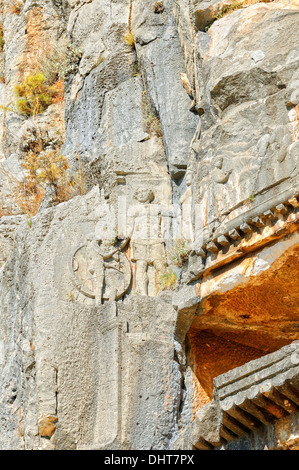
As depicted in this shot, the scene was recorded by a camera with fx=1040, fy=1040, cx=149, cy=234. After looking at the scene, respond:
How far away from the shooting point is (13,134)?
18.4 metres

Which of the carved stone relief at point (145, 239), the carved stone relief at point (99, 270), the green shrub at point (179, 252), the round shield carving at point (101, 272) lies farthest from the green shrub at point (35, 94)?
the green shrub at point (179, 252)

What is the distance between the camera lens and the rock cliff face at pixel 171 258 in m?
11.7

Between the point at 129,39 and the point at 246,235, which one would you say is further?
the point at 129,39

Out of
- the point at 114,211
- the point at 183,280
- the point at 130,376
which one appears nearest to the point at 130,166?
the point at 114,211

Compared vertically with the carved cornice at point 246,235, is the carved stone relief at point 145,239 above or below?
below

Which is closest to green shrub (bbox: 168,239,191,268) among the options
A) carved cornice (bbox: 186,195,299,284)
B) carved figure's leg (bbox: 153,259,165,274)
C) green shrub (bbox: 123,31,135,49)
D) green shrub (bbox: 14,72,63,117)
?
carved figure's leg (bbox: 153,259,165,274)

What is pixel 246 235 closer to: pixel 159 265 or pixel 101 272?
pixel 159 265

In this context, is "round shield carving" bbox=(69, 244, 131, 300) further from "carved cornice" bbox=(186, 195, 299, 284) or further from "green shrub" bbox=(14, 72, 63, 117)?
"green shrub" bbox=(14, 72, 63, 117)

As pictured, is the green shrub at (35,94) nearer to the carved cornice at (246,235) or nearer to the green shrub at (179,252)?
the green shrub at (179,252)

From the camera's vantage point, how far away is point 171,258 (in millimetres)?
13453

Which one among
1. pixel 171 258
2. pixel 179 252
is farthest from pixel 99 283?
pixel 179 252

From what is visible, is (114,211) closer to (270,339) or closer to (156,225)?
(156,225)

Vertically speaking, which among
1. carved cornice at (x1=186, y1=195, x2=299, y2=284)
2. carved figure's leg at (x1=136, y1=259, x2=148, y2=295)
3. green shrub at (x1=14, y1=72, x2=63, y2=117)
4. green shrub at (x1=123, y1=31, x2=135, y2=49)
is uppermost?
green shrub at (x1=123, y1=31, x2=135, y2=49)

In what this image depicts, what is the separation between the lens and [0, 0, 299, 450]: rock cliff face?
11656 millimetres
